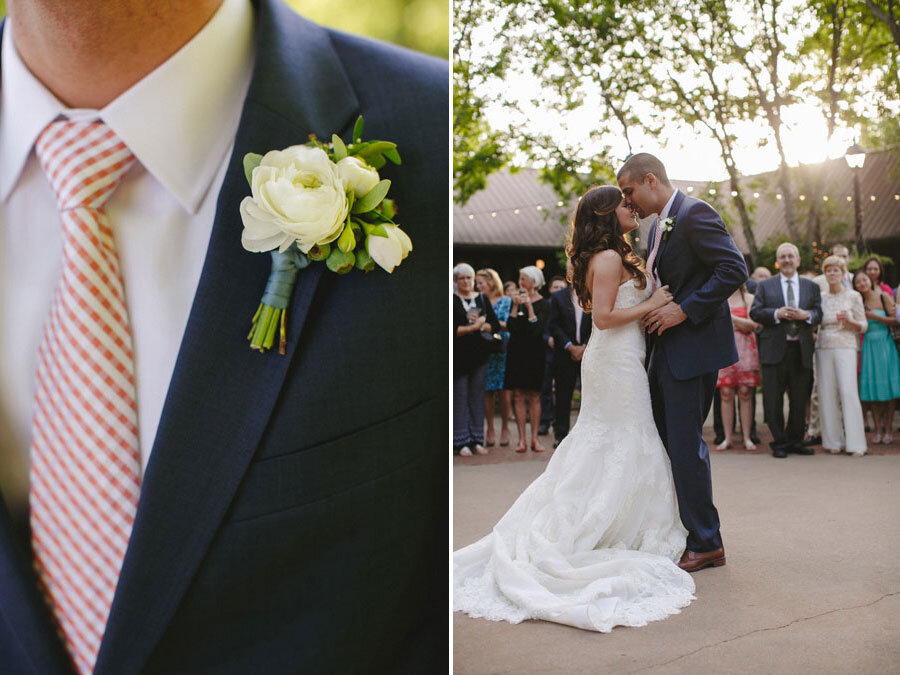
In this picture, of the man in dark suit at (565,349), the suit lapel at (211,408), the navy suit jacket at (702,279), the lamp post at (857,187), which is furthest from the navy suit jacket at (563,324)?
the suit lapel at (211,408)

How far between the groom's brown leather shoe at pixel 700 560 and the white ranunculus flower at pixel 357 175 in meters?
1.24

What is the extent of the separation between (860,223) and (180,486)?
173cm

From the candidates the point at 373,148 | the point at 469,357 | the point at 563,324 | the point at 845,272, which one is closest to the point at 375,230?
the point at 373,148

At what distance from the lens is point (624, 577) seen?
6.39ft

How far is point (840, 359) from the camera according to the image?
1.93 m

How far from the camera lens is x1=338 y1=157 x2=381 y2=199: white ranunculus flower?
4.03ft

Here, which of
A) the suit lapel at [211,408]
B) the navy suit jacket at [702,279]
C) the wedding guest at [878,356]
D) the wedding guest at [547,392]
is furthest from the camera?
the wedding guest at [547,392]

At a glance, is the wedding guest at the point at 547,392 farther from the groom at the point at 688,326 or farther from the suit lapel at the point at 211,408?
the suit lapel at the point at 211,408

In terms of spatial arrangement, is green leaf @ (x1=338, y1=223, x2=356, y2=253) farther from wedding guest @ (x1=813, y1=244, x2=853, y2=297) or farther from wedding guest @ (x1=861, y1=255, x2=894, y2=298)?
wedding guest @ (x1=861, y1=255, x2=894, y2=298)

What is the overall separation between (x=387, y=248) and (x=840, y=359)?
1.31m

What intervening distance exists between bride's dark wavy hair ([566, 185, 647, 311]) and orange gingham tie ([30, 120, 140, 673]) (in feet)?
3.82

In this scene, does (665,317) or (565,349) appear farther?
(565,349)

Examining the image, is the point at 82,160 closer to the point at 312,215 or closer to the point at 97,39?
the point at 97,39

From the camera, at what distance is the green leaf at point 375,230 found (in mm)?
1240
